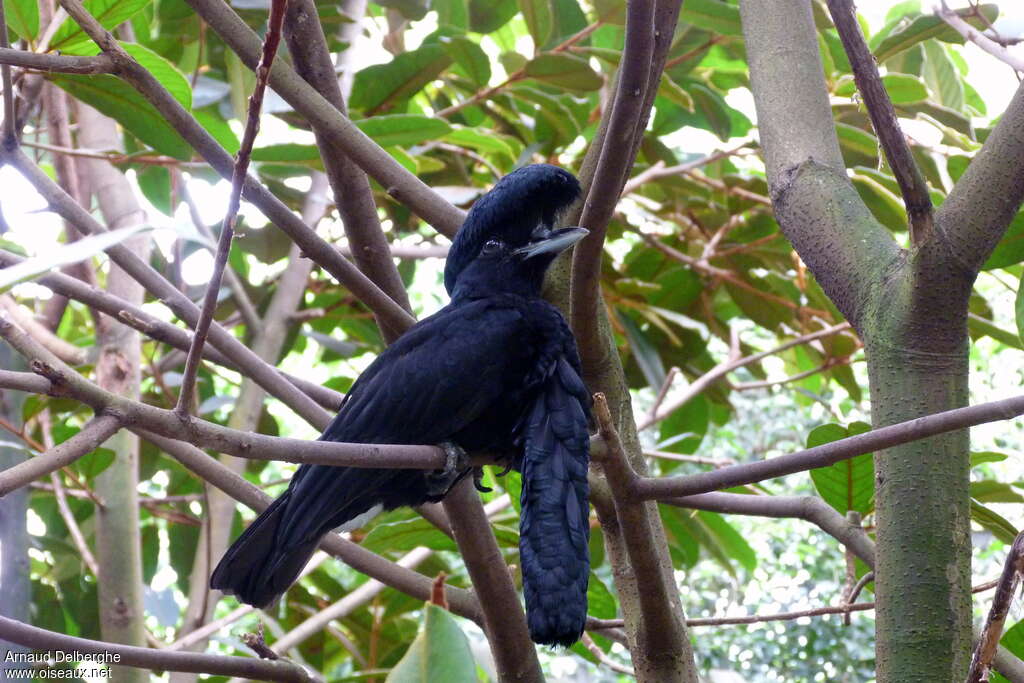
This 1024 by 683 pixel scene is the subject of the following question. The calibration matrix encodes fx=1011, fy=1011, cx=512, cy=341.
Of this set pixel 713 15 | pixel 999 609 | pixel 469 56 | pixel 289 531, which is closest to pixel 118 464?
pixel 289 531

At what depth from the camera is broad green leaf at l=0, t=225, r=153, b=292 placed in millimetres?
711

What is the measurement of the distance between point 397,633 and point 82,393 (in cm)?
176

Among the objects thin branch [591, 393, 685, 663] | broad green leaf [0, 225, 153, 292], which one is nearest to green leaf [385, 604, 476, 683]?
thin branch [591, 393, 685, 663]

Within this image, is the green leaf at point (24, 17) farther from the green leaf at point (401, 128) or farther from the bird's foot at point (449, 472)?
the bird's foot at point (449, 472)

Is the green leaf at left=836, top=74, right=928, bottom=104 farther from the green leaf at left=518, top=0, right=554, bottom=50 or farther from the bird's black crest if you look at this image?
the bird's black crest

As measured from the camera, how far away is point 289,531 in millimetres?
1354

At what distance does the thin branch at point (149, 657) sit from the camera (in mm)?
1039

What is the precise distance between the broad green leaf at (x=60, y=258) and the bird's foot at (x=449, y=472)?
0.64 metres

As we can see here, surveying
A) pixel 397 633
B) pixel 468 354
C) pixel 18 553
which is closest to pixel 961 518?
pixel 468 354

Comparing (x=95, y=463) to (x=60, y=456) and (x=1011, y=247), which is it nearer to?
(x=60, y=456)

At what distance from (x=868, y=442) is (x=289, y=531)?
30.1 inches

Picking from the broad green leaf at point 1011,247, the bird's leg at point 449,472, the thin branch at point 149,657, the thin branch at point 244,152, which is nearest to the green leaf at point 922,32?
the broad green leaf at point 1011,247

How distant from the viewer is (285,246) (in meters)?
2.39

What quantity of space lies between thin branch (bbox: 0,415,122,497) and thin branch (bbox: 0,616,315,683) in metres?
0.25
